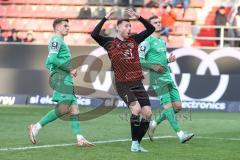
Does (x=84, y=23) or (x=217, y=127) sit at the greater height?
(x=84, y=23)

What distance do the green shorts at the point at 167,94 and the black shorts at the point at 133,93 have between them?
2.00 meters

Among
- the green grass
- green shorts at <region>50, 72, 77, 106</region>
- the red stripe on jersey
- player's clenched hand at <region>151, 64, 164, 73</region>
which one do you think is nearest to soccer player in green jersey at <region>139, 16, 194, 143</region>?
player's clenched hand at <region>151, 64, 164, 73</region>

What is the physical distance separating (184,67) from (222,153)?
1075 cm

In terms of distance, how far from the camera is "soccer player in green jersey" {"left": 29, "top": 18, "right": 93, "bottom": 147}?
1204cm

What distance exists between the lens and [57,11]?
Answer: 91.2ft

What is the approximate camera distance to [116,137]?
13531 millimetres

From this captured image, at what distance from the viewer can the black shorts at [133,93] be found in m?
11.3

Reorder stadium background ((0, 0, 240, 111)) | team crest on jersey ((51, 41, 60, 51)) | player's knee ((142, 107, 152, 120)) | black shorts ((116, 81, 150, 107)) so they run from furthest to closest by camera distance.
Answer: stadium background ((0, 0, 240, 111)), team crest on jersey ((51, 41, 60, 51)), black shorts ((116, 81, 150, 107)), player's knee ((142, 107, 152, 120))

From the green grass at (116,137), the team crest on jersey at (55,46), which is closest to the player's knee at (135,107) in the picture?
the green grass at (116,137)

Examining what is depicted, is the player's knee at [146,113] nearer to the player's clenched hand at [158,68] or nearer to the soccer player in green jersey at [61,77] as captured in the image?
the soccer player in green jersey at [61,77]

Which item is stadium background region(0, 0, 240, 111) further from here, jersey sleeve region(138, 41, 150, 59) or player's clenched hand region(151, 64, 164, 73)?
jersey sleeve region(138, 41, 150, 59)

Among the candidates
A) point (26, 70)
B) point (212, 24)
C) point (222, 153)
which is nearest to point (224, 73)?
point (212, 24)

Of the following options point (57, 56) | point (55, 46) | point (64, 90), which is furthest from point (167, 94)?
point (55, 46)

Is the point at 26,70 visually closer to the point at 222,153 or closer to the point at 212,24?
the point at 212,24
